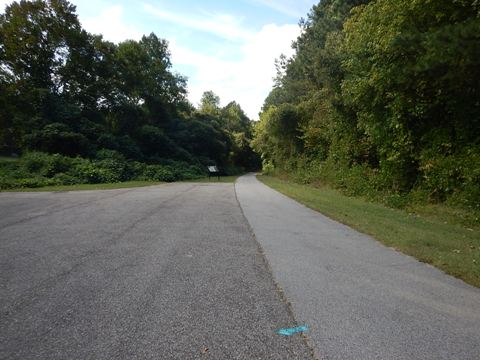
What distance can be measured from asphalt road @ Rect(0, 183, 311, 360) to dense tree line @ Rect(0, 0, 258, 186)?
24.3m

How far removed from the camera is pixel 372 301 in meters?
4.15

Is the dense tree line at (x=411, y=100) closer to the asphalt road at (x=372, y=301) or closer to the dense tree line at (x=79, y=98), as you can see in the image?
the asphalt road at (x=372, y=301)

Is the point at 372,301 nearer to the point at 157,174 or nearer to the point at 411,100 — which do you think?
the point at 411,100

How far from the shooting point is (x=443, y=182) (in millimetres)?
12062

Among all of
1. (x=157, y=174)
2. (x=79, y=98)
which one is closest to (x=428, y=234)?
(x=157, y=174)

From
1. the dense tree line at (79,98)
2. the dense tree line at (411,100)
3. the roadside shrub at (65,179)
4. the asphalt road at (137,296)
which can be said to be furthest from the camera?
the dense tree line at (79,98)

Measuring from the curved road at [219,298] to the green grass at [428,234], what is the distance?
18.5 inches

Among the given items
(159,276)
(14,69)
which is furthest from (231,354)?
(14,69)

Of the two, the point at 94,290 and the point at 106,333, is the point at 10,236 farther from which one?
the point at 106,333

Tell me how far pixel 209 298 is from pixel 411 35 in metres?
9.46

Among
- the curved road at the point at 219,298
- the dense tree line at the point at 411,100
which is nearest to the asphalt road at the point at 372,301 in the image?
the curved road at the point at 219,298

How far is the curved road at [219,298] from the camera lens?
10.1 ft

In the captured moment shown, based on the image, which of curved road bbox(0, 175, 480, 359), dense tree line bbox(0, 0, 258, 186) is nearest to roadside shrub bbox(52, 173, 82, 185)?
dense tree line bbox(0, 0, 258, 186)

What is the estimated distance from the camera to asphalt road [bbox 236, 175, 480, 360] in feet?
10.3
